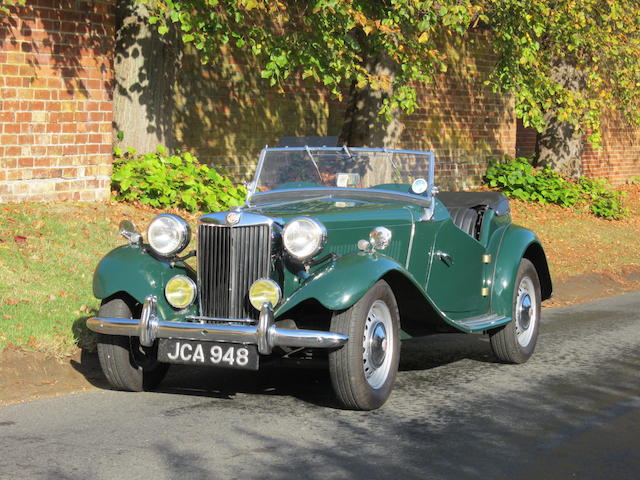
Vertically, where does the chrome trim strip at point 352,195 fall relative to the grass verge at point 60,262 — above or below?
above

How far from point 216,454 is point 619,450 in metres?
2.13

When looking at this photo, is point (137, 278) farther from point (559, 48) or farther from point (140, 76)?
point (559, 48)

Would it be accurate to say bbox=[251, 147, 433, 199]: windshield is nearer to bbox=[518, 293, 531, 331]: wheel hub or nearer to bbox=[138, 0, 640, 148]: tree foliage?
bbox=[518, 293, 531, 331]: wheel hub

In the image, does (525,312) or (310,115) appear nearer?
(525,312)

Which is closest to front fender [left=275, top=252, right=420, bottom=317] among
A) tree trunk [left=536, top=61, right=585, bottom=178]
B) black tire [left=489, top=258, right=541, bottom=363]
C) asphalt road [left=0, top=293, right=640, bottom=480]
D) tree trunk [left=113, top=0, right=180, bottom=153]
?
asphalt road [left=0, top=293, right=640, bottom=480]

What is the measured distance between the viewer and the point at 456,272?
26.1ft

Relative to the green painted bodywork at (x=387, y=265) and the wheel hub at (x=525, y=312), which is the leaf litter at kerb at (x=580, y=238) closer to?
the wheel hub at (x=525, y=312)

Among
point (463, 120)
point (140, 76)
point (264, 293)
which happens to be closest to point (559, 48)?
point (463, 120)

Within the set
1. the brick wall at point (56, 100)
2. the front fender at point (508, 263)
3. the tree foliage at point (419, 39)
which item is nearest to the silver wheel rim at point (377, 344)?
the front fender at point (508, 263)

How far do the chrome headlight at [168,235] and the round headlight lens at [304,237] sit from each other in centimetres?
82

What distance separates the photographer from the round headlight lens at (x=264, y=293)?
6484 mm

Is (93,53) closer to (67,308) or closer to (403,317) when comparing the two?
(67,308)

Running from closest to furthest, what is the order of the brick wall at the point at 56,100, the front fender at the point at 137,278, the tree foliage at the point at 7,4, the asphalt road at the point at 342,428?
the asphalt road at the point at 342,428 < the front fender at the point at 137,278 < the tree foliage at the point at 7,4 < the brick wall at the point at 56,100

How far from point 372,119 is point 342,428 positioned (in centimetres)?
1074
